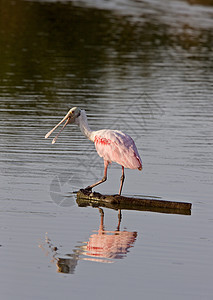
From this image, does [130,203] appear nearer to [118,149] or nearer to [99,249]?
[118,149]

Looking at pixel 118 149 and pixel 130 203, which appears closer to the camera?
pixel 130 203

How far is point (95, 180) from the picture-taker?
47.2ft

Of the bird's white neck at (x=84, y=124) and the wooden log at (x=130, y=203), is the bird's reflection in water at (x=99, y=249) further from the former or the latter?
the bird's white neck at (x=84, y=124)

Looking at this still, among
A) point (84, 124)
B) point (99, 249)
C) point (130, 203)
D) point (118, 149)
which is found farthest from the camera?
point (84, 124)

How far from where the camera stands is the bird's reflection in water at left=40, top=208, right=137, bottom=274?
33.2 ft

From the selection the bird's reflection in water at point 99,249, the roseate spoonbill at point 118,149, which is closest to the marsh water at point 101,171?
the bird's reflection in water at point 99,249

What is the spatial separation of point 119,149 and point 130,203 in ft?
2.82

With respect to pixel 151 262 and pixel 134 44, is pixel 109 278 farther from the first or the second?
pixel 134 44

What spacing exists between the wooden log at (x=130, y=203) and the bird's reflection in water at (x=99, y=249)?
3.77 ft

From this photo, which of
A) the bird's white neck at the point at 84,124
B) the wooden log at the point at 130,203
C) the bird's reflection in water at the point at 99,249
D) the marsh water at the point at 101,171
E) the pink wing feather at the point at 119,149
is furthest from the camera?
the bird's white neck at the point at 84,124

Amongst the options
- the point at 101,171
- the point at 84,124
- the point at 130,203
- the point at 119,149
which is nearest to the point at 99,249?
the point at 130,203

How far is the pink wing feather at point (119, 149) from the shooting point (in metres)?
12.8

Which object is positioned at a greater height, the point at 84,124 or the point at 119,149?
the point at 84,124

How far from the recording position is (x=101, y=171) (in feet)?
49.5
